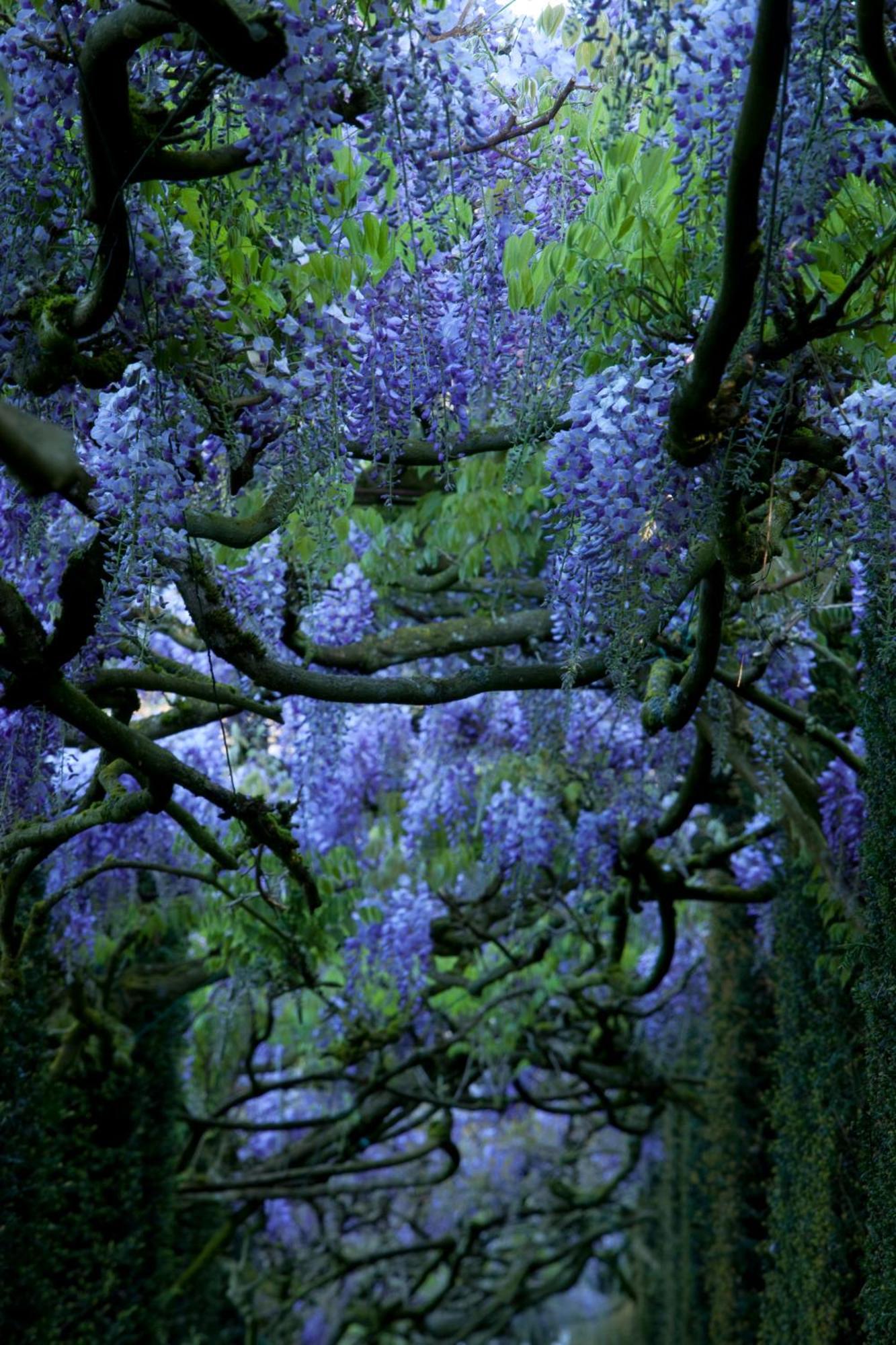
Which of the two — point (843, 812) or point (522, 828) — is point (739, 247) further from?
point (522, 828)

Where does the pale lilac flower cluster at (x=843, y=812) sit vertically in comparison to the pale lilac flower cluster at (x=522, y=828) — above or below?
below

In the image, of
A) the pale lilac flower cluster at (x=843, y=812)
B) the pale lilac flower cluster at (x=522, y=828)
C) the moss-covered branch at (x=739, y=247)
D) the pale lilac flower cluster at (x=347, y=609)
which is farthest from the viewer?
the pale lilac flower cluster at (x=522, y=828)

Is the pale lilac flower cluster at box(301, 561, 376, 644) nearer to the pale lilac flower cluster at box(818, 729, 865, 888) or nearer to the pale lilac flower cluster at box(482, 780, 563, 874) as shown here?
the pale lilac flower cluster at box(482, 780, 563, 874)

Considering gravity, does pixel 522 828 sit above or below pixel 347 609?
below

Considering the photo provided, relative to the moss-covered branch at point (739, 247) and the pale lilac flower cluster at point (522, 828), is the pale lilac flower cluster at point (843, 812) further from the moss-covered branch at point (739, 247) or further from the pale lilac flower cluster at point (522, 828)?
the moss-covered branch at point (739, 247)

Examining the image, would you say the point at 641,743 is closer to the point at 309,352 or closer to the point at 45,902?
the point at 45,902

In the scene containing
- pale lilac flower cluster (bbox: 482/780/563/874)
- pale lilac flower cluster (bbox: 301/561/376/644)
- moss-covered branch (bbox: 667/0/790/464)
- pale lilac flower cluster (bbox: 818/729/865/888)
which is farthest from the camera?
pale lilac flower cluster (bbox: 482/780/563/874)

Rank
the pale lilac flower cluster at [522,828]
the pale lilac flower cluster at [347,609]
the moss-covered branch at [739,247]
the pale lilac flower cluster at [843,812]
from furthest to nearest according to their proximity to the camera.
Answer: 1. the pale lilac flower cluster at [522,828]
2. the pale lilac flower cluster at [347,609]
3. the pale lilac flower cluster at [843,812]
4. the moss-covered branch at [739,247]

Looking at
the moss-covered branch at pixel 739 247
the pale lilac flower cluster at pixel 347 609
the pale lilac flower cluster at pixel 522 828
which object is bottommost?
the moss-covered branch at pixel 739 247

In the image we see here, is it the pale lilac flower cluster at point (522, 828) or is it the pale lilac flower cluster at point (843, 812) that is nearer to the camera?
the pale lilac flower cluster at point (843, 812)

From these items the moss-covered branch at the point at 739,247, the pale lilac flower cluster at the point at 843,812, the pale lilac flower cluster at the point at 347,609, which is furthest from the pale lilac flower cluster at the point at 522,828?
the moss-covered branch at the point at 739,247

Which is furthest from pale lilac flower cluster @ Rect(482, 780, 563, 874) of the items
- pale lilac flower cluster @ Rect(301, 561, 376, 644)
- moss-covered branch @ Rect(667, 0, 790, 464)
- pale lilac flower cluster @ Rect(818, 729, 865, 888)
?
moss-covered branch @ Rect(667, 0, 790, 464)

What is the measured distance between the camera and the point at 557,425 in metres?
4.16

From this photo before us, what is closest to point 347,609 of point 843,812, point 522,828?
point 522,828
